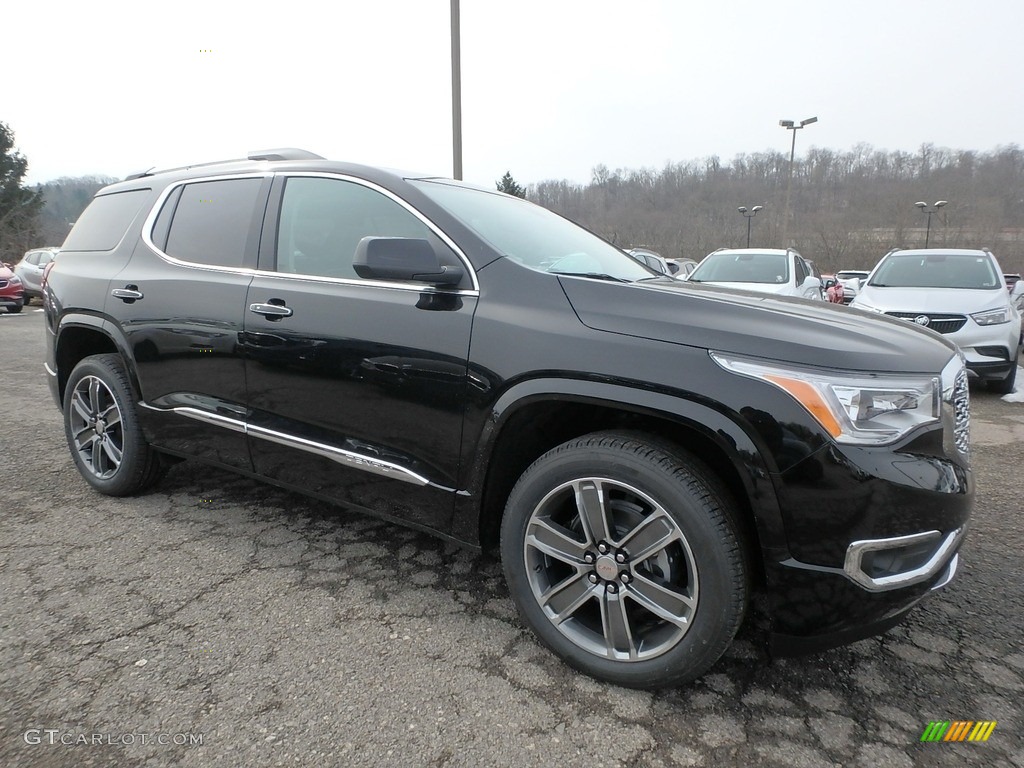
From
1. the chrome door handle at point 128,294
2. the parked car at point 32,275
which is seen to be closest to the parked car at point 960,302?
the chrome door handle at point 128,294

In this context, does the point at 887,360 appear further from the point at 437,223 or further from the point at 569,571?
the point at 437,223

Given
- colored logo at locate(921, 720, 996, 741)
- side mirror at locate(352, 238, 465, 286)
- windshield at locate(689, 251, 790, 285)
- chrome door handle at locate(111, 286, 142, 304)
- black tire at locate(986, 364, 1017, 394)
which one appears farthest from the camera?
windshield at locate(689, 251, 790, 285)

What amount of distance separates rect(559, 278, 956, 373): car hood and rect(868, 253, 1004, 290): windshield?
644 cm

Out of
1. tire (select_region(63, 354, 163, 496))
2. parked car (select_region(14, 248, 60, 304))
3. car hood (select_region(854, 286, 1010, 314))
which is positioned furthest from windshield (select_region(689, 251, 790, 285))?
Result: parked car (select_region(14, 248, 60, 304))

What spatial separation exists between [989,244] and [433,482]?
57775mm

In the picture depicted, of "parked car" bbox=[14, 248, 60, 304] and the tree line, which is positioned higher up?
the tree line

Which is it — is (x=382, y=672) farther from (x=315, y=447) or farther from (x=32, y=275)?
(x=32, y=275)

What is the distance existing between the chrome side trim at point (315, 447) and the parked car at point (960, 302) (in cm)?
621

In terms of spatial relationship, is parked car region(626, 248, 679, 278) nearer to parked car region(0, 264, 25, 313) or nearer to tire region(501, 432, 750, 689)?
tire region(501, 432, 750, 689)

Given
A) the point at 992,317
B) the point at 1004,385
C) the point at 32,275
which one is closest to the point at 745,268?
the point at 992,317

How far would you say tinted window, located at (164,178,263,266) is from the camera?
117 inches

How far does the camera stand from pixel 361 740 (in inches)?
70.2

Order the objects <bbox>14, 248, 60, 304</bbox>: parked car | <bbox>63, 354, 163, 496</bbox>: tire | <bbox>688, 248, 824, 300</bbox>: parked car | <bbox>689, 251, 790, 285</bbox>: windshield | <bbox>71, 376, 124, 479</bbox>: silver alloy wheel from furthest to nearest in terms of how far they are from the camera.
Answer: <bbox>14, 248, 60, 304</bbox>: parked car
<bbox>689, 251, 790, 285</bbox>: windshield
<bbox>688, 248, 824, 300</bbox>: parked car
<bbox>71, 376, 124, 479</bbox>: silver alloy wheel
<bbox>63, 354, 163, 496</bbox>: tire

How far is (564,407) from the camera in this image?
2.14 metres
